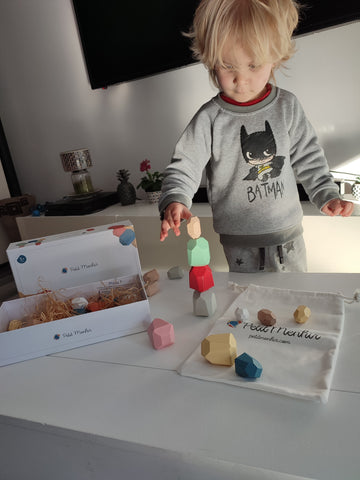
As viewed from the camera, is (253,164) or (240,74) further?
(253,164)

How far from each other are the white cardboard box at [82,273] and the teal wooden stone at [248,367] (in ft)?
0.72

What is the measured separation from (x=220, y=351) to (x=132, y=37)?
1.81 metres

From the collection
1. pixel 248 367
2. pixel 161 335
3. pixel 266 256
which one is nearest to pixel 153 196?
pixel 266 256

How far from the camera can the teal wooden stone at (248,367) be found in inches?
20.3

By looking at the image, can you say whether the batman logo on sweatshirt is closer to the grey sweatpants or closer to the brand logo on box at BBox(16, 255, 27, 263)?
the grey sweatpants

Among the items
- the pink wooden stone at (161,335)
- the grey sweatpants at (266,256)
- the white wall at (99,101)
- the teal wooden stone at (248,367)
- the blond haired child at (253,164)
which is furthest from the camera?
the white wall at (99,101)

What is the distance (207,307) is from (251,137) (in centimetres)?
49

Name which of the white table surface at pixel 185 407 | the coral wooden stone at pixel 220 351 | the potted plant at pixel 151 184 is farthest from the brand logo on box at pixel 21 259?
the potted plant at pixel 151 184

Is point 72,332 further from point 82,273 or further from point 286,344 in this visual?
point 286,344

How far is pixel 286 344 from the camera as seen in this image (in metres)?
0.59

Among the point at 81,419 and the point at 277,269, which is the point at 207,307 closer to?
the point at 81,419

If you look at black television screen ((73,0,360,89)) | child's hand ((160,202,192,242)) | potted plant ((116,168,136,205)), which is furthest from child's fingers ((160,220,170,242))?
potted plant ((116,168,136,205))

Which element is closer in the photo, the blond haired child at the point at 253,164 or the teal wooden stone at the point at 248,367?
the teal wooden stone at the point at 248,367

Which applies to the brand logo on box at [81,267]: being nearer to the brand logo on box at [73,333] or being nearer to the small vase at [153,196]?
the brand logo on box at [73,333]
